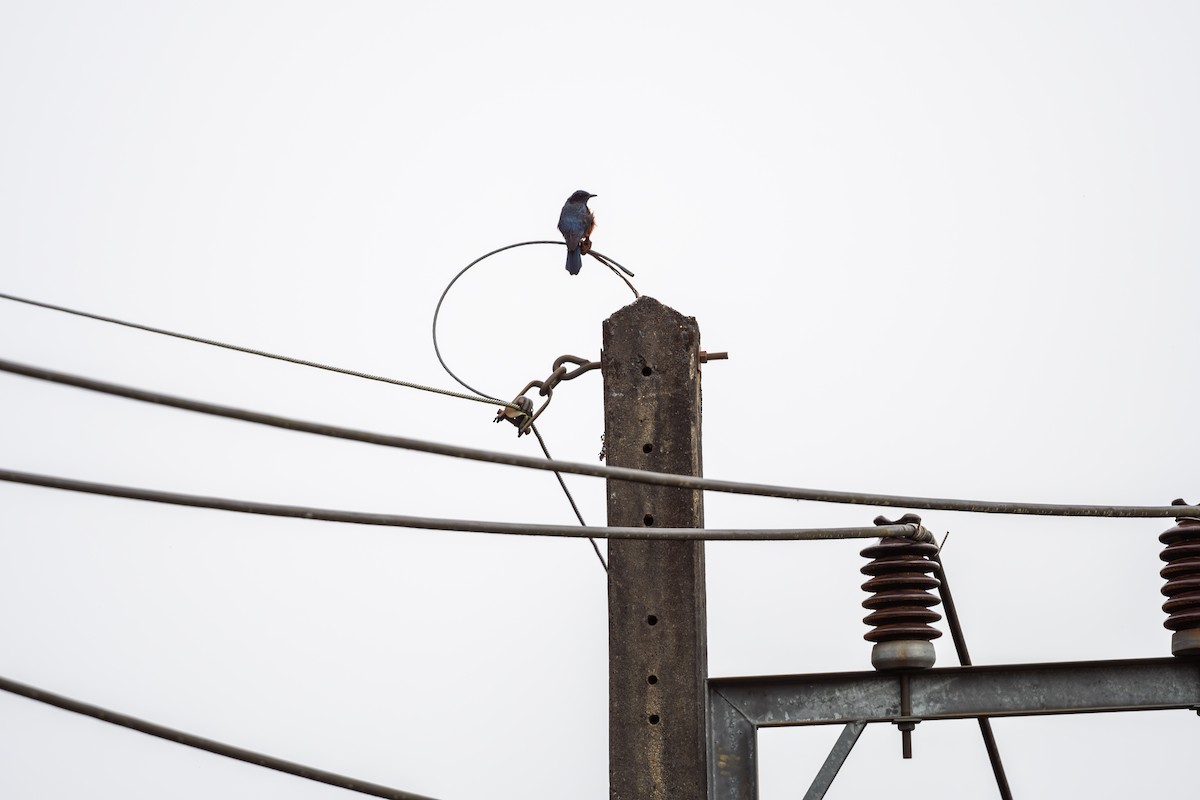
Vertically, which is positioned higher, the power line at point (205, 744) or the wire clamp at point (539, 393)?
the wire clamp at point (539, 393)

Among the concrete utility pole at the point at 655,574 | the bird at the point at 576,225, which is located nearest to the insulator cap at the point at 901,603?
the concrete utility pole at the point at 655,574

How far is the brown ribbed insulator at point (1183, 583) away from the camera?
4.77m

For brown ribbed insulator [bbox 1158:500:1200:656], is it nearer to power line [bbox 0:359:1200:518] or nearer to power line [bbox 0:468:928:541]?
power line [bbox 0:359:1200:518]

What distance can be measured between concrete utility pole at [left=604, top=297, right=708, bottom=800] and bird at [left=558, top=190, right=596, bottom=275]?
244 cm

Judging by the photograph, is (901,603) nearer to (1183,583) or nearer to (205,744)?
(1183,583)

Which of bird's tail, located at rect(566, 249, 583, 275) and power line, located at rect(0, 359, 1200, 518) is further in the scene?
bird's tail, located at rect(566, 249, 583, 275)

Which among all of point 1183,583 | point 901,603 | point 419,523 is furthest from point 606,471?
point 1183,583

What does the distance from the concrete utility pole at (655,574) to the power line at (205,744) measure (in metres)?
0.74

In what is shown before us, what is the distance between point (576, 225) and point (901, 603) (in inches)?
135

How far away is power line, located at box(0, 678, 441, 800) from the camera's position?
3738mm

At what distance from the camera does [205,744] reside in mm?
3951

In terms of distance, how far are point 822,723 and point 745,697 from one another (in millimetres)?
227

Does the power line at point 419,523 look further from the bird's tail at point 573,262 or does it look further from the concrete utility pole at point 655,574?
the bird's tail at point 573,262

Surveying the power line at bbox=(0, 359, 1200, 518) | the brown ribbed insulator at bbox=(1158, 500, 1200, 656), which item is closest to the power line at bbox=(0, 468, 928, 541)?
the power line at bbox=(0, 359, 1200, 518)
